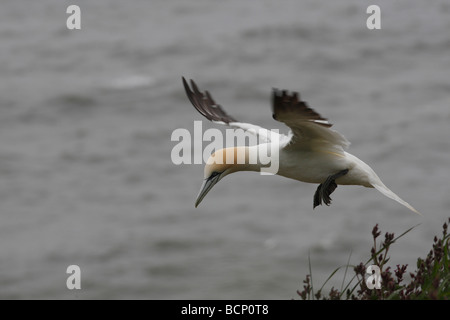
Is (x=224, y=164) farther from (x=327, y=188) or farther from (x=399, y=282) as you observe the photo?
(x=399, y=282)

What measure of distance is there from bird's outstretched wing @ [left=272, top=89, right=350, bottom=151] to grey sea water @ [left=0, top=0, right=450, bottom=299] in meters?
9.06

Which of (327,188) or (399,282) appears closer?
(399,282)

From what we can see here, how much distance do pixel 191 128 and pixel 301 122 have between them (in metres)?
14.3

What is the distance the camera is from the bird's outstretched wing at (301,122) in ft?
15.7

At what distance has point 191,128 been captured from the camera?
63.5 feet

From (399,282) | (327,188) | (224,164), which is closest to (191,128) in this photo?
(224,164)

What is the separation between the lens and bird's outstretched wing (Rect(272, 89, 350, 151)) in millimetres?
4789

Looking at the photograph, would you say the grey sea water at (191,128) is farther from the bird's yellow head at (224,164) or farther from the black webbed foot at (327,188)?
the black webbed foot at (327,188)

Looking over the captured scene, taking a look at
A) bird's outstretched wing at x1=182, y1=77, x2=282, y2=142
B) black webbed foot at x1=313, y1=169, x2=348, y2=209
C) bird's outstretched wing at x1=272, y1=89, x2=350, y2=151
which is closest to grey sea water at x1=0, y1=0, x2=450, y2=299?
bird's outstretched wing at x1=182, y1=77, x2=282, y2=142

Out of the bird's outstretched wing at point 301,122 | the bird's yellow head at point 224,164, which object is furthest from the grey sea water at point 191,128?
the bird's outstretched wing at point 301,122

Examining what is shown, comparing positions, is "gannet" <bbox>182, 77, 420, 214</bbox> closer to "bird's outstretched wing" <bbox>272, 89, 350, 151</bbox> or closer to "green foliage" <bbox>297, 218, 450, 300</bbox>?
"bird's outstretched wing" <bbox>272, 89, 350, 151</bbox>

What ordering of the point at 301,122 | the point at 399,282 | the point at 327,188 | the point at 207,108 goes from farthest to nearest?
1. the point at 207,108
2. the point at 327,188
3. the point at 301,122
4. the point at 399,282

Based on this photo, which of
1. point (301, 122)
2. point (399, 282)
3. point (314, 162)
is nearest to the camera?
point (399, 282)

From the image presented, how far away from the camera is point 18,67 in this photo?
24031 mm
